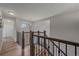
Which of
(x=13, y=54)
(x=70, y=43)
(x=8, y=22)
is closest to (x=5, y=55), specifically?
(x=13, y=54)

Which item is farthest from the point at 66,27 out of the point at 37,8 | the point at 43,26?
the point at 37,8

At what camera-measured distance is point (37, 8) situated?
1.16 m

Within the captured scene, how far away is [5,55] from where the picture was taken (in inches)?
44.6

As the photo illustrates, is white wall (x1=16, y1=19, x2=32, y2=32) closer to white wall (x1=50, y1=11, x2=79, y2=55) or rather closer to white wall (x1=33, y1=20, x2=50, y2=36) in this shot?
white wall (x1=33, y1=20, x2=50, y2=36)

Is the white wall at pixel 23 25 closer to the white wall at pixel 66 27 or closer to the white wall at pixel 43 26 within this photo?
the white wall at pixel 43 26

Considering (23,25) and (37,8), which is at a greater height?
(37,8)

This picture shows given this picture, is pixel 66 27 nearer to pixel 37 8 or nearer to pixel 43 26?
pixel 43 26

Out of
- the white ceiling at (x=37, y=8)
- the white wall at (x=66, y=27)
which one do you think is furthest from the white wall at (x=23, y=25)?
the white wall at (x=66, y=27)

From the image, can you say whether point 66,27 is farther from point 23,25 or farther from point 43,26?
point 23,25

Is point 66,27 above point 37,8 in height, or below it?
below

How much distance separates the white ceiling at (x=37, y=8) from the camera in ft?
3.71

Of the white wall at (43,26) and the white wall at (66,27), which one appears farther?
the white wall at (43,26)

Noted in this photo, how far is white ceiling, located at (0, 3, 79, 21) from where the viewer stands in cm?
113

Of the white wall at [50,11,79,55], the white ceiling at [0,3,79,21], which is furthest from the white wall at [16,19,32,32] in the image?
the white wall at [50,11,79,55]
